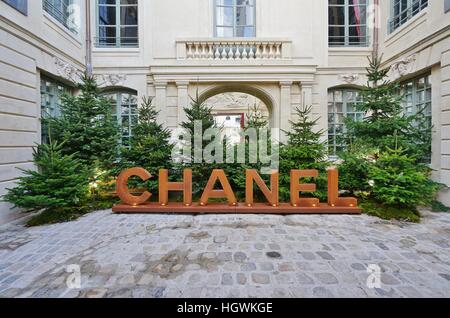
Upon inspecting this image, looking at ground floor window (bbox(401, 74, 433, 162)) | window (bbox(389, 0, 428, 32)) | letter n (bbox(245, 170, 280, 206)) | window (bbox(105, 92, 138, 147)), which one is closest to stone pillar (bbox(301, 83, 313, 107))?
ground floor window (bbox(401, 74, 433, 162))

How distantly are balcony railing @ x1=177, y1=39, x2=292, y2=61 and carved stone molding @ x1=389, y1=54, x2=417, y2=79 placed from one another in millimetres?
3476

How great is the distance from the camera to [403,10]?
7.29m

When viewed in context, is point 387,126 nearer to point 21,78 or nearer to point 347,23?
point 347,23

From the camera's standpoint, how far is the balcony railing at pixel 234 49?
8.00 meters

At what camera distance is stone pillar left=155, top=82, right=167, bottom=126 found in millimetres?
8086

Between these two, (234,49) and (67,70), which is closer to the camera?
(67,70)

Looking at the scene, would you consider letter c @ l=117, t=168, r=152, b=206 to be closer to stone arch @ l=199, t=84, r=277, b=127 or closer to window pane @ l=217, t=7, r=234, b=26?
stone arch @ l=199, t=84, r=277, b=127

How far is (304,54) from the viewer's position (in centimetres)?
823

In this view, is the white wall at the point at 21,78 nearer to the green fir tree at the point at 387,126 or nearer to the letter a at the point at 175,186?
the letter a at the point at 175,186

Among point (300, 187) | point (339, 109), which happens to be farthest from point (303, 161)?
point (339, 109)

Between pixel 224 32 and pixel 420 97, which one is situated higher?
pixel 224 32

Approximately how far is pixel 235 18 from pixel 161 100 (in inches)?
170

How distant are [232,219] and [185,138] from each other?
9.42 ft
